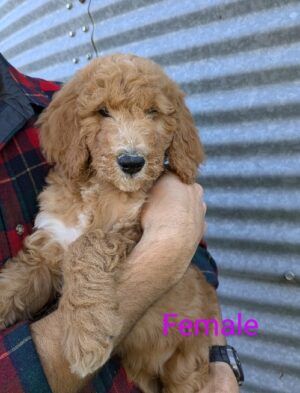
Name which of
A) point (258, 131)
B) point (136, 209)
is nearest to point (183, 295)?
point (136, 209)

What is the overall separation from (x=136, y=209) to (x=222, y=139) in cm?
100

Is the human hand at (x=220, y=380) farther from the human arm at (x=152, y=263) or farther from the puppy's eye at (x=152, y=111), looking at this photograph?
the puppy's eye at (x=152, y=111)

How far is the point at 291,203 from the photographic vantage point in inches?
99.0

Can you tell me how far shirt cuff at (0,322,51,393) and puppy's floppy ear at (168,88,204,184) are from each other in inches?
38.5

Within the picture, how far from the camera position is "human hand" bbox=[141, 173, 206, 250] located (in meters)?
1.83

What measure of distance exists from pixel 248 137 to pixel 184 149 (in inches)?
26.2

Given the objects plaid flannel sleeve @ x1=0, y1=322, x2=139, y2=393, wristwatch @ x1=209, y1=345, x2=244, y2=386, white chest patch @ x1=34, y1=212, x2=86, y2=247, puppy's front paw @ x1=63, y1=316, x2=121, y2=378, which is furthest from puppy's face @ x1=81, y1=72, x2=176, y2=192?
wristwatch @ x1=209, y1=345, x2=244, y2=386

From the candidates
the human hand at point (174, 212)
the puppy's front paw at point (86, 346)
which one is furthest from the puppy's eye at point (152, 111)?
the puppy's front paw at point (86, 346)

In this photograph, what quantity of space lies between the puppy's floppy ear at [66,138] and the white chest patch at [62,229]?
204mm

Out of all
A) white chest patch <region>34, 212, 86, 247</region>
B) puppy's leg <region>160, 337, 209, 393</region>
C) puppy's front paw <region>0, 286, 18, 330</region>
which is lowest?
puppy's leg <region>160, 337, 209, 393</region>

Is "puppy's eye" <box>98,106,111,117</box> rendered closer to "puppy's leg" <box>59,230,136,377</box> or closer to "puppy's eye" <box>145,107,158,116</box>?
"puppy's eye" <box>145,107,158,116</box>

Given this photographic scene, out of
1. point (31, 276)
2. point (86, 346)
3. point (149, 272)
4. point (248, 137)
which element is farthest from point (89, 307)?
point (248, 137)

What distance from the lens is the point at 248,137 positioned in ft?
8.54

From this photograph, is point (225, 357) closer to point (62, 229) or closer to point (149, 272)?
point (149, 272)
